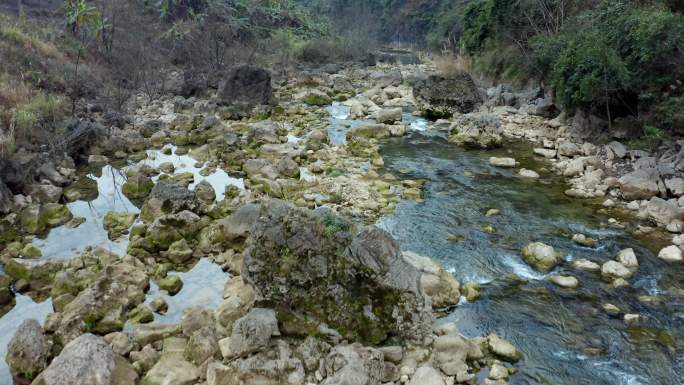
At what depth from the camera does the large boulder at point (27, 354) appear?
580cm

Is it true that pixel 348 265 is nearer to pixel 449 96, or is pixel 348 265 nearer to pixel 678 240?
pixel 678 240

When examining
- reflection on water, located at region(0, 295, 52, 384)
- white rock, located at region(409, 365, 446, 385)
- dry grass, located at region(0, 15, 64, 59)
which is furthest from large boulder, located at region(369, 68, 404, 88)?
white rock, located at region(409, 365, 446, 385)

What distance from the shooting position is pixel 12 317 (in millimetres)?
7176

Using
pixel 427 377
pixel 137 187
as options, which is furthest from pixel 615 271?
pixel 137 187

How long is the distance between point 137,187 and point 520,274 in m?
9.21

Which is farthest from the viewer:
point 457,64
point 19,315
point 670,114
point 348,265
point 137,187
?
point 457,64

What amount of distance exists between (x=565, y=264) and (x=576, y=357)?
8.73 feet

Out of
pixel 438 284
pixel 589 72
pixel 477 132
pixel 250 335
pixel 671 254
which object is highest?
pixel 589 72

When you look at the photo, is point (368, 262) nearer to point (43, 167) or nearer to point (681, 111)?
point (43, 167)

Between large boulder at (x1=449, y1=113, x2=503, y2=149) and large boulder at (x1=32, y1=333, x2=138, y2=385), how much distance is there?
1327 centimetres

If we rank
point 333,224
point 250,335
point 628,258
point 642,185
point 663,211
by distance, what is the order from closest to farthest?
point 250,335
point 333,224
point 628,258
point 663,211
point 642,185

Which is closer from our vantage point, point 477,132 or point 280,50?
point 477,132

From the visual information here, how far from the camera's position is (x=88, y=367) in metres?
5.38

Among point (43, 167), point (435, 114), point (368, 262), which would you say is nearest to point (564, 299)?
point (368, 262)
